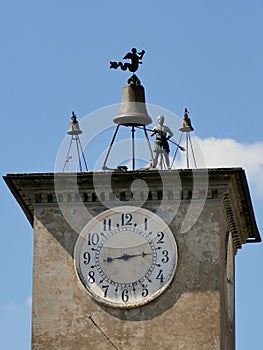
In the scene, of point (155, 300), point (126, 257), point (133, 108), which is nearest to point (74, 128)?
point (133, 108)

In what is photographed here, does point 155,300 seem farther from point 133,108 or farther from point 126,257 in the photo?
A: point 133,108

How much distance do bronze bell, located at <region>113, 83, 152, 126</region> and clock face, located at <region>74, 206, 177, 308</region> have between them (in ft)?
6.15

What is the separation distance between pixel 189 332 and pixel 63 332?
2.35 m

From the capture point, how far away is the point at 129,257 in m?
41.0

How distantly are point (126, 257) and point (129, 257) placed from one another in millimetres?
64

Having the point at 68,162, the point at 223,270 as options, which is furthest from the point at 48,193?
the point at 223,270

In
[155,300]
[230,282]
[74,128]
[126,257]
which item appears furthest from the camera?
[230,282]

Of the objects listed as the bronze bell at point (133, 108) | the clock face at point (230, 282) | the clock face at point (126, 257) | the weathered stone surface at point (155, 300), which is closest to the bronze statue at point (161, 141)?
the bronze bell at point (133, 108)

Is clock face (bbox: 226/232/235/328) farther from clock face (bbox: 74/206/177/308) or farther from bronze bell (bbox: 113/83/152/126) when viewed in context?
bronze bell (bbox: 113/83/152/126)

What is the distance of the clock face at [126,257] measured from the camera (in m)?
40.8

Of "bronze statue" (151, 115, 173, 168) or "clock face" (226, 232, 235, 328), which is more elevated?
"bronze statue" (151, 115, 173, 168)

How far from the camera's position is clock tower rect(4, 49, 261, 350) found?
133 feet

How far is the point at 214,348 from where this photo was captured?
4025cm

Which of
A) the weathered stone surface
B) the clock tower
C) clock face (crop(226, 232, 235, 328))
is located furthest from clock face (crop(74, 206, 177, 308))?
clock face (crop(226, 232, 235, 328))
